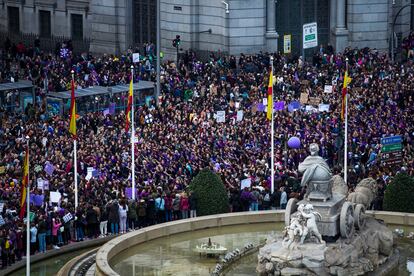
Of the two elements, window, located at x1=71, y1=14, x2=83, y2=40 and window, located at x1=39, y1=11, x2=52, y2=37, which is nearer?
window, located at x1=71, y1=14, x2=83, y2=40

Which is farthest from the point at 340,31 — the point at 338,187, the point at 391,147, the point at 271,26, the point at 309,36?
the point at 338,187

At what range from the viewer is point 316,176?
42.6 m

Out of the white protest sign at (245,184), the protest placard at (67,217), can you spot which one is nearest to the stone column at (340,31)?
the white protest sign at (245,184)

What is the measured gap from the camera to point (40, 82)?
236 feet

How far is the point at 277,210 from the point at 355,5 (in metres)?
33.3

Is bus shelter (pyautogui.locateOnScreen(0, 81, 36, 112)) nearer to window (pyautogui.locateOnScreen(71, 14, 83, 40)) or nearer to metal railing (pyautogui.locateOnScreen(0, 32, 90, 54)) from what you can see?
metal railing (pyautogui.locateOnScreen(0, 32, 90, 54))

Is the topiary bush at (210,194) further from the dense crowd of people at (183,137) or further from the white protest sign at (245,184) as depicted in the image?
the white protest sign at (245,184)

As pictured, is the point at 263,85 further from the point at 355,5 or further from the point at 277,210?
the point at 277,210

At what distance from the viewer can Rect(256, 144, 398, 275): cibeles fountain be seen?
133 ft

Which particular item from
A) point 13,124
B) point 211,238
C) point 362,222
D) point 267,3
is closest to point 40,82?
point 13,124

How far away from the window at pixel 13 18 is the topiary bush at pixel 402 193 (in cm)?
4531

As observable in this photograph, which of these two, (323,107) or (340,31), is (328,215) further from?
(340,31)

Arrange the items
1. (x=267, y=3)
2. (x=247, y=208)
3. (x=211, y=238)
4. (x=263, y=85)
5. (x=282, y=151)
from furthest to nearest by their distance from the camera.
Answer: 1. (x=267, y=3)
2. (x=263, y=85)
3. (x=282, y=151)
4. (x=247, y=208)
5. (x=211, y=238)

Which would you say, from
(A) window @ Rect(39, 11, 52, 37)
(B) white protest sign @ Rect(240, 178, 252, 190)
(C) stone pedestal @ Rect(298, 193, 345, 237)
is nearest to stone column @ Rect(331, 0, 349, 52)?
(A) window @ Rect(39, 11, 52, 37)
